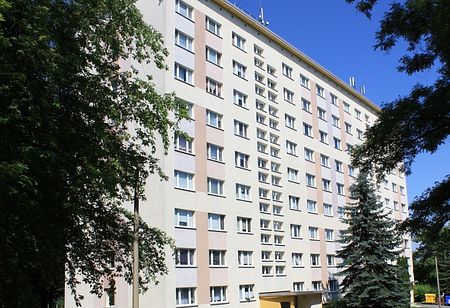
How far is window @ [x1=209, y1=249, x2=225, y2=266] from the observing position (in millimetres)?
35875

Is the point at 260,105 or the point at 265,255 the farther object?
the point at 260,105

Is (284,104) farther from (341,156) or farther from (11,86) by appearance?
(11,86)

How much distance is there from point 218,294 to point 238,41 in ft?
64.4

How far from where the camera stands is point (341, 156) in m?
60.0

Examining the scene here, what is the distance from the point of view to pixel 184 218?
34.4 metres

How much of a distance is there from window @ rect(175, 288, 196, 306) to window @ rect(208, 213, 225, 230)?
14.5ft

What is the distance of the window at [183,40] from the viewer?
36844 millimetres

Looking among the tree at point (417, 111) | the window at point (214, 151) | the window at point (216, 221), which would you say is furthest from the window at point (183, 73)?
the tree at point (417, 111)

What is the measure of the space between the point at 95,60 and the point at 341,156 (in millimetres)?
48184

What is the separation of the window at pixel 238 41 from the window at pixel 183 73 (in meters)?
6.89

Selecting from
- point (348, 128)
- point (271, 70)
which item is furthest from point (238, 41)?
point (348, 128)

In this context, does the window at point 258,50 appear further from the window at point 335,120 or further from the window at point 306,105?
the window at point 335,120

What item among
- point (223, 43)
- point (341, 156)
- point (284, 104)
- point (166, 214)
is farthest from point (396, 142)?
point (341, 156)

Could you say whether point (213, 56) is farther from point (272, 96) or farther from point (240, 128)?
point (272, 96)
